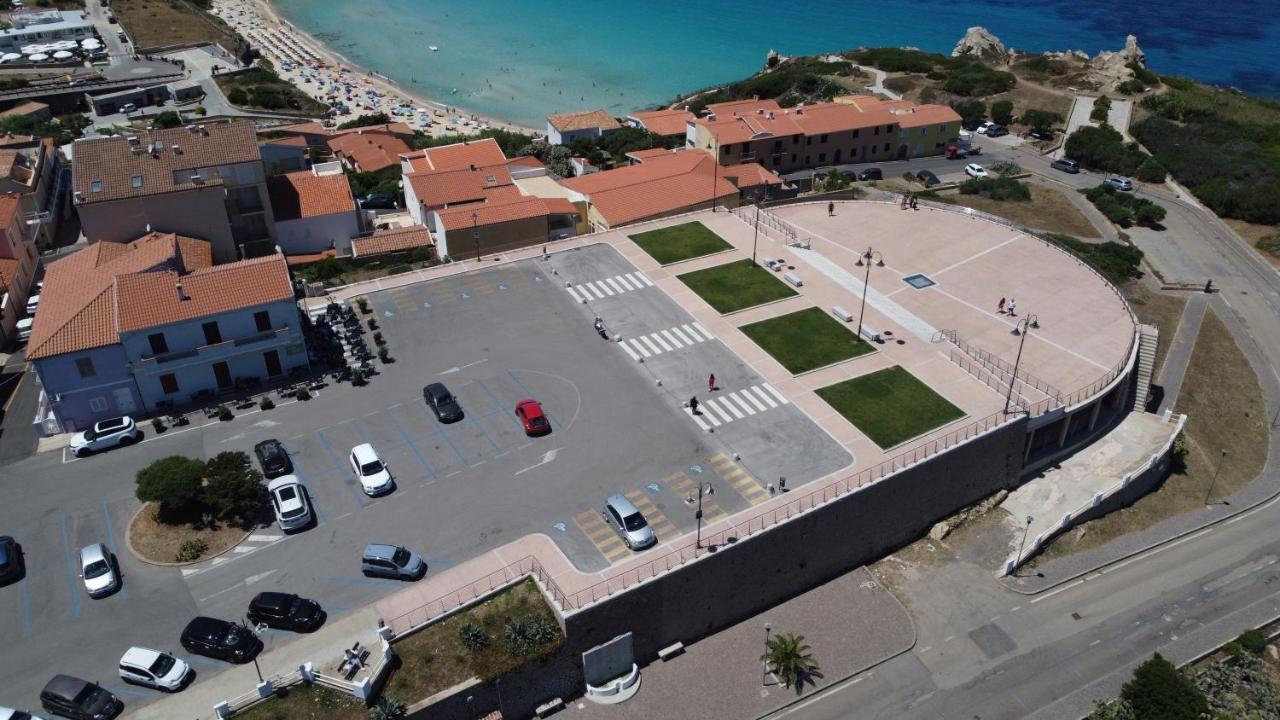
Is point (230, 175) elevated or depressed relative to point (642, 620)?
elevated

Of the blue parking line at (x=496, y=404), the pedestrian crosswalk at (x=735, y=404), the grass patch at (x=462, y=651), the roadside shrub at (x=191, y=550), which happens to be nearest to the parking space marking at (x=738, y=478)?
the pedestrian crosswalk at (x=735, y=404)

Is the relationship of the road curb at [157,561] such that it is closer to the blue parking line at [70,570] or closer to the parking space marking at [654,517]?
the blue parking line at [70,570]

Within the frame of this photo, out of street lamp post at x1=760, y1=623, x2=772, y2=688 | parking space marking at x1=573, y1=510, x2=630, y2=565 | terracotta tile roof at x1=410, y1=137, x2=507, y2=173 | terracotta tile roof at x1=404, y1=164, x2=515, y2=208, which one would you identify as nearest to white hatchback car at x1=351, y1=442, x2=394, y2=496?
parking space marking at x1=573, y1=510, x2=630, y2=565

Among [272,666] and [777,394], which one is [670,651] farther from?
[272,666]

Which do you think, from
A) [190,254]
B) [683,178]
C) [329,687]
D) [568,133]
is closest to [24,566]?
[329,687]

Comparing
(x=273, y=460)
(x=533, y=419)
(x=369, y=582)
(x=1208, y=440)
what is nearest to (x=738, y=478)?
(x=533, y=419)

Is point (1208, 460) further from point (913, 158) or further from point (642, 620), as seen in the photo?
point (913, 158)

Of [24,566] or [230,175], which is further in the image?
[230,175]
